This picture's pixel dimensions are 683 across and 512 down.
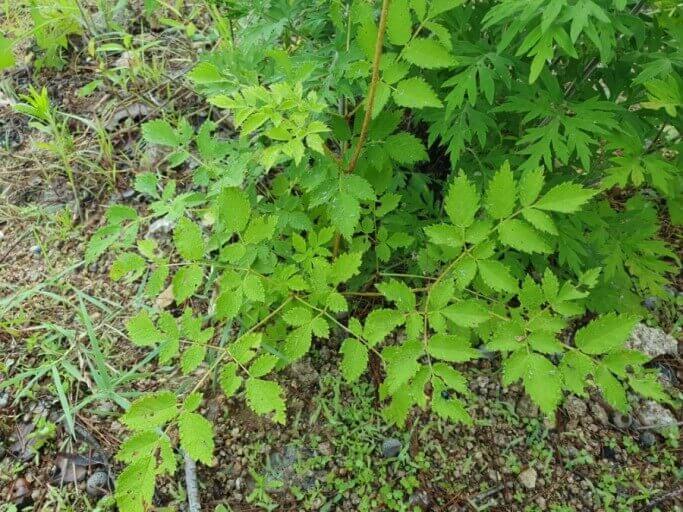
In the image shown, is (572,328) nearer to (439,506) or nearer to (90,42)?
(439,506)

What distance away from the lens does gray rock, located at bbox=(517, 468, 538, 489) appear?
2.10 metres

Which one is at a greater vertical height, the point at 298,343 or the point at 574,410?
the point at 298,343

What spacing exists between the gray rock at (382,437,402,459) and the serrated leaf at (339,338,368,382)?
0.67 m

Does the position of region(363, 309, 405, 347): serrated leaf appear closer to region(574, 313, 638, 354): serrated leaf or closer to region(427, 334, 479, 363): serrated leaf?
region(427, 334, 479, 363): serrated leaf

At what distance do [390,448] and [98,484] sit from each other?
A: 1150 millimetres

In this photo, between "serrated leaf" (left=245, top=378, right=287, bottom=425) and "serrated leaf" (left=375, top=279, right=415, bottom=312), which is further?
"serrated leaf" (left=375, top=279, right=415, bottom=312)

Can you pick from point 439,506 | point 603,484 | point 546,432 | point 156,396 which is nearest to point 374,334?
point 156,396

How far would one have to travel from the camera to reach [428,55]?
1389mm

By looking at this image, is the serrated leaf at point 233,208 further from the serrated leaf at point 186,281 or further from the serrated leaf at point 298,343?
the serrated leaf at point 298,343

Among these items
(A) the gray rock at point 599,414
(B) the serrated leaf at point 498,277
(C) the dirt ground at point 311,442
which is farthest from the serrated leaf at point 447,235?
(A) the gray rock at point 599,414

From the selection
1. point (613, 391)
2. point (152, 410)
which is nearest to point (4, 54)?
point (152, 410)

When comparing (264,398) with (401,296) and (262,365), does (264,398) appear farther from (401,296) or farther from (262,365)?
(401,296)

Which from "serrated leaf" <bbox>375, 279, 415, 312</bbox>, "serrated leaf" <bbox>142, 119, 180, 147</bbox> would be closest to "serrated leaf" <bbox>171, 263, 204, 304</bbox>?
"serrated leaf" <bbox>142, 119, 180, 147</bbox>

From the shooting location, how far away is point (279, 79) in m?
1.82
